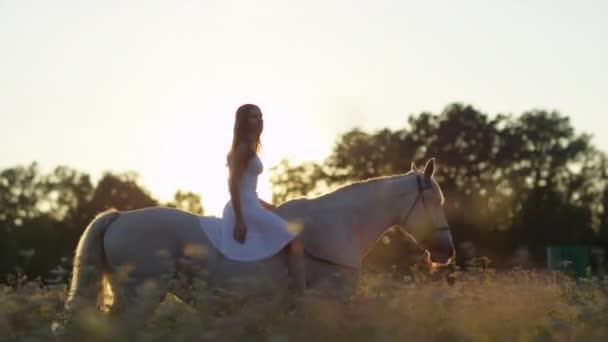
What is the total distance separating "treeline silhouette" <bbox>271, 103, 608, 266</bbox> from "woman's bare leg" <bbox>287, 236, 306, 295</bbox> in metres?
54.4

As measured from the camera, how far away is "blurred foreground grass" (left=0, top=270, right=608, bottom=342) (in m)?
5.13

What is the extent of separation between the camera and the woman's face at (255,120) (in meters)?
9.20

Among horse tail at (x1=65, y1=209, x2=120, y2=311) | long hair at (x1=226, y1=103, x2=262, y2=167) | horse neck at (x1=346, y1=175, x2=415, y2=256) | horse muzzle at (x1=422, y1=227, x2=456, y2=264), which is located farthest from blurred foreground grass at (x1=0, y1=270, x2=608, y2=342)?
horse muzzle at (x1=422, y1=227, x2=456, y2=264)

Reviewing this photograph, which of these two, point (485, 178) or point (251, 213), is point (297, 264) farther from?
point (485, 178)

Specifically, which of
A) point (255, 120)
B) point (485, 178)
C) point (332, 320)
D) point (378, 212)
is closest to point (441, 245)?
point (378, 212)

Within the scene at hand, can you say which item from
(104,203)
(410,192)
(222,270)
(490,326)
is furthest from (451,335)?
(104,203)

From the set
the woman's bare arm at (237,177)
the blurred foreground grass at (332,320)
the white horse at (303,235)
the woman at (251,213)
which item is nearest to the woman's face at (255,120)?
the woman at (251,213)

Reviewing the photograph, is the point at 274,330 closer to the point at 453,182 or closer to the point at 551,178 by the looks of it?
the point at 453,182

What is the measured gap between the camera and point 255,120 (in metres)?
9.21

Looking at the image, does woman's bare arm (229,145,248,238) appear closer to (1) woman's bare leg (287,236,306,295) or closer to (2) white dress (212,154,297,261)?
(2) white dress (212,154,297,261)

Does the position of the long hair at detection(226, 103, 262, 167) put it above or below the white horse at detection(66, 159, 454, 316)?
above

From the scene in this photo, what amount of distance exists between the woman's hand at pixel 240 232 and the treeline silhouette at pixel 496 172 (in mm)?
54605

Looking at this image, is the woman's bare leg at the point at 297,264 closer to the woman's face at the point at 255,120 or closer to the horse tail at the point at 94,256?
the woman's face at the point at 255,120

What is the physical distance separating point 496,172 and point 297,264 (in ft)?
196
